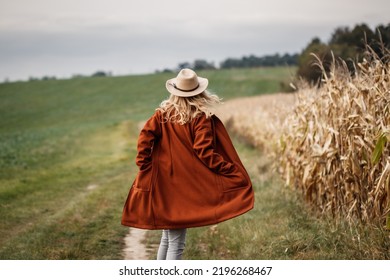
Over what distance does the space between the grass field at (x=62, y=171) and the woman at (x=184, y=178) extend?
6.53 ft

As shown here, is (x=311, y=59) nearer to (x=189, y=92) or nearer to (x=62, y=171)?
(x=62, y=171)

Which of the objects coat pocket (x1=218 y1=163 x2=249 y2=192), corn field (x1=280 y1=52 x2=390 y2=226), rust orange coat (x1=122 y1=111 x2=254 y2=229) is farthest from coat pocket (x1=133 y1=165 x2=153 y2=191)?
corn field (x1=280 y1=52 x2=390 y2=226)

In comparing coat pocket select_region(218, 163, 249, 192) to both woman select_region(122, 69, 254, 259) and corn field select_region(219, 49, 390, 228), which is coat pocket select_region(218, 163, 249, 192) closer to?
woman select_region(122, 69, 254, 259)

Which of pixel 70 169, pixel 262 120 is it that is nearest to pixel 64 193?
pixel 70 169

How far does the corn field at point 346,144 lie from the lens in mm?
5684

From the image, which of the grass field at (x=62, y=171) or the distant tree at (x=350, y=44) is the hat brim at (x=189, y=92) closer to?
the grass field at (x=62, y=171)

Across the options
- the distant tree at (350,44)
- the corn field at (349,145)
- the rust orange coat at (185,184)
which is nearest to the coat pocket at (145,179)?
the rust orange coat at (185,184)

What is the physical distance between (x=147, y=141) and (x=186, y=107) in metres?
0.49

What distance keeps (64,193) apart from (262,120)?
26.0 ft

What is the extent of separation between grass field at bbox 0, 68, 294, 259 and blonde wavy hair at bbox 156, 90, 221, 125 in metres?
2.53

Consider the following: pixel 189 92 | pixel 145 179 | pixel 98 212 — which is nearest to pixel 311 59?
pixel 98 212

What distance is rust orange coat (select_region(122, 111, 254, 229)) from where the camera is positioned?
488cm

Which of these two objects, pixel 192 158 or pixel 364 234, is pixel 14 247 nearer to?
pixel 192 158

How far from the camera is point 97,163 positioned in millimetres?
15180
